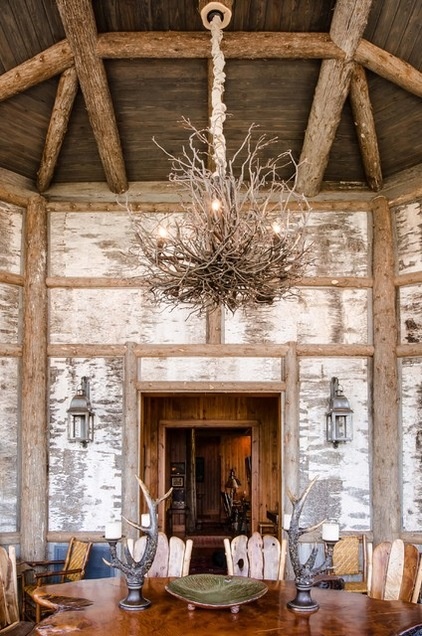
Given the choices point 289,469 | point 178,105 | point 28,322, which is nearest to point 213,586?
point 289,469

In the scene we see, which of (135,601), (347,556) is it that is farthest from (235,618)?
(347,556)

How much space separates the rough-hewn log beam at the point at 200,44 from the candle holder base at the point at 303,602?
3615 millimetres

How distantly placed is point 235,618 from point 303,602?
0.37 m

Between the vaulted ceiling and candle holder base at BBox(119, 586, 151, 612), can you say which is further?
the vaulted ceiling

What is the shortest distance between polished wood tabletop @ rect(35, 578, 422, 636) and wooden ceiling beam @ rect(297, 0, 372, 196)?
2.55 metres

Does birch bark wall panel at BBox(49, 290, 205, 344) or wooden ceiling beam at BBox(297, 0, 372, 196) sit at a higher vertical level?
wooden ceiling beam at BBox(297, 0, 372, 196)

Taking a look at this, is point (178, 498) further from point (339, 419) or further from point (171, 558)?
point (171, 558)

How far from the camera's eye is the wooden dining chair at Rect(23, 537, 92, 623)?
16.0ft

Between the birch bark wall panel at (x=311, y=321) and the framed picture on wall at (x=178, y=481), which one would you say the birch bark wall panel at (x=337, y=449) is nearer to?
the birch bark wall panel at (x=311, y=321)

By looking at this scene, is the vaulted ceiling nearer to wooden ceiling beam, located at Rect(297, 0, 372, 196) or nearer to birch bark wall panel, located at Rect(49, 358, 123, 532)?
wooden ceiling beam, located at Rect(297, 0, 372, 196)

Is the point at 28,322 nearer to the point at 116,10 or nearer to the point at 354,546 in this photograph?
the point at 116,10

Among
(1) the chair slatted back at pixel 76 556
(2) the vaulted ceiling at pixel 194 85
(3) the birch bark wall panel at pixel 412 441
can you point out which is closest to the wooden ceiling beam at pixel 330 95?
(2) the vaulted ceiling at pixel 194 85

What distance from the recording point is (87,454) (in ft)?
17.9

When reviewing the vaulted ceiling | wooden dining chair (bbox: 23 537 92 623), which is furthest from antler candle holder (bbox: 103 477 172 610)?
the vaulted ceiling
